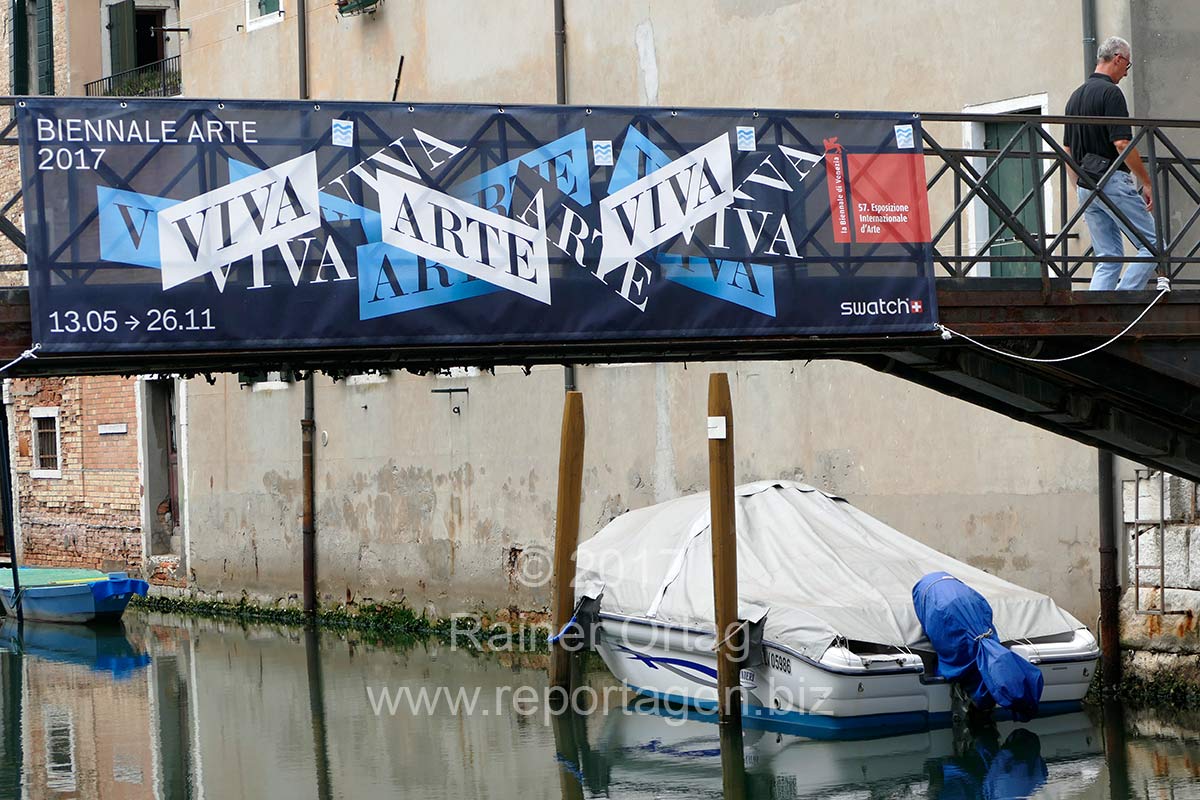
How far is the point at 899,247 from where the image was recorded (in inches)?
391

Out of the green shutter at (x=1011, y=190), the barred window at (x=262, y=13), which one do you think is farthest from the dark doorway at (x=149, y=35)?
the green shutter at (x=1011, y=190)

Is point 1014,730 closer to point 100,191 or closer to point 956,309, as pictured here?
point 956,309

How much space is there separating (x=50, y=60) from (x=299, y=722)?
14.2 meters

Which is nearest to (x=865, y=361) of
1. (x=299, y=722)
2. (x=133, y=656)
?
(x=299, y=722)

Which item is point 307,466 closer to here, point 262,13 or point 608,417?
point 608,417

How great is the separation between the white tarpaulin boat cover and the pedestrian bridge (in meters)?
2.41

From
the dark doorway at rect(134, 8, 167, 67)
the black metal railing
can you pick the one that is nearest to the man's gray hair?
the black metal railing

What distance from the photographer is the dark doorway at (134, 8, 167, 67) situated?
26.7 meters

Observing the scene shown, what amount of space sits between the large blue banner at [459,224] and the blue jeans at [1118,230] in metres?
1.12

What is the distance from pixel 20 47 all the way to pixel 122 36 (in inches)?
77.5

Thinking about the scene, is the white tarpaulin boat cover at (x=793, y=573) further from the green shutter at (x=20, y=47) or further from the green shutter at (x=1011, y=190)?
the green shutter at (x=20, y=47)

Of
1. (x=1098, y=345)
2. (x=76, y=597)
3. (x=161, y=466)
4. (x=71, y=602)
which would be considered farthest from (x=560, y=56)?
Result: (x=71, y=602)

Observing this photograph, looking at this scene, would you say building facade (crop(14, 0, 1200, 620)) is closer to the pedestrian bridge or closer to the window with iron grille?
the window with iron grille

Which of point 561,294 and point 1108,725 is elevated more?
point 561,294
